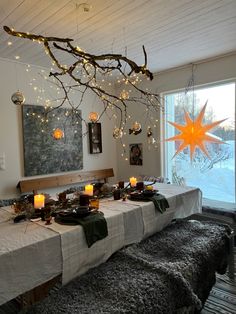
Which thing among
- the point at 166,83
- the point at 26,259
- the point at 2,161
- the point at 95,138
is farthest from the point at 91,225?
the point at 166,83

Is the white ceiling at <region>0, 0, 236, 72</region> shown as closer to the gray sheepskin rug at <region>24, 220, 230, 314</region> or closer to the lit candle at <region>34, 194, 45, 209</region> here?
the lit candle at <region>34, 194, 45, 209</region>

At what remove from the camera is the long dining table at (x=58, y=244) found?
1.36 m

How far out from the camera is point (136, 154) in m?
4.68

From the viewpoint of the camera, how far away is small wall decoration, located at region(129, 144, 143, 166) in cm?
462

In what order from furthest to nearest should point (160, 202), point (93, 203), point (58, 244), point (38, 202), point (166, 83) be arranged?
point (166, 83), point (160, 202), point (93, 203), point (38, 202), point (58, 244)

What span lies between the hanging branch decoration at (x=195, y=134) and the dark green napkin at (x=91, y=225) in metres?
2.62

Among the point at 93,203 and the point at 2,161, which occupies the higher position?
the point at 2,161

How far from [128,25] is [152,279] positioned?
2.31m

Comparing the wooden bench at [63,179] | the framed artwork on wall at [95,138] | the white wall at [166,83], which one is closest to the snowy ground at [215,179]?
the white wall at [166,83]

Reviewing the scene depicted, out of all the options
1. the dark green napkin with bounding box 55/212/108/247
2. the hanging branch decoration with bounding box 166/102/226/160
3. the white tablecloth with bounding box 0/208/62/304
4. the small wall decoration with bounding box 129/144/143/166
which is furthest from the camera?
the small wall decoration with bounding box 129/144/143/166

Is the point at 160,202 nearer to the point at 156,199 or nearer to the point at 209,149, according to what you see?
the point at 156,199

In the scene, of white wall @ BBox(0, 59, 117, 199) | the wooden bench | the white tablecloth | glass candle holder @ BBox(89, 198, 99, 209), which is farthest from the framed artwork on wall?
the white tablecloth

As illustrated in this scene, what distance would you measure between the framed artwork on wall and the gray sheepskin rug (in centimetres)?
259

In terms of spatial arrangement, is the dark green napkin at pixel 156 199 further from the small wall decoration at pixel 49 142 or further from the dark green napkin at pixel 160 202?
the small wall decoration at pixel 49 142
